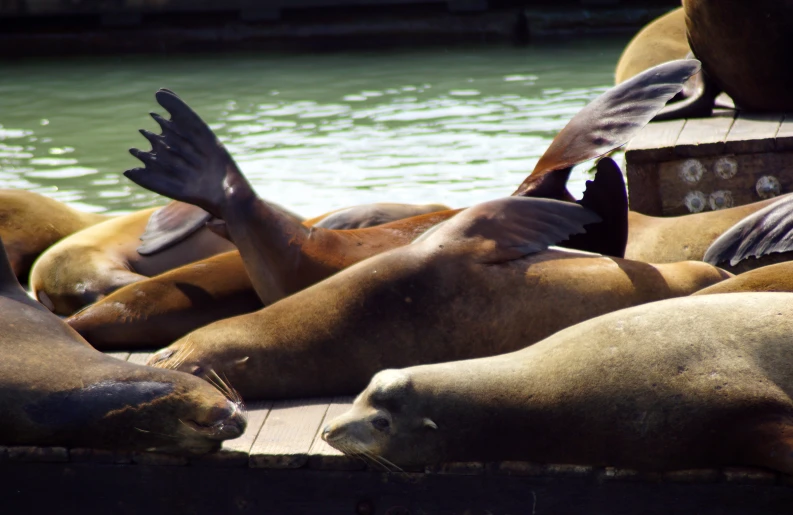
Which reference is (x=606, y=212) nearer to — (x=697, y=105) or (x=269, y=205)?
(x=269, y=205)

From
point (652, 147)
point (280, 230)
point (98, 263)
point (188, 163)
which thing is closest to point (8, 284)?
point (188, 163)

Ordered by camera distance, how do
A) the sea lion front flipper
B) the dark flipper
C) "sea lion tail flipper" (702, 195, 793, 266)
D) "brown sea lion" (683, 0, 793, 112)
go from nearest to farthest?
the sea lion front flipper < "sea lion tail flipper" (702, 195, 793, 266) < "brown sea lion" (683, 0, 793, 112) < the dark flipper

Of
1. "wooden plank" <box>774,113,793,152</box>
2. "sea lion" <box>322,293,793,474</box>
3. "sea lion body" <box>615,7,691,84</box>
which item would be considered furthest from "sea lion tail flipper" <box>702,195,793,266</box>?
"sea lion body" <box>615,7,691,84</box>

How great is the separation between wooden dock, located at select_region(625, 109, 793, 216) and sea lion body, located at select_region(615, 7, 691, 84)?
6.28 feet

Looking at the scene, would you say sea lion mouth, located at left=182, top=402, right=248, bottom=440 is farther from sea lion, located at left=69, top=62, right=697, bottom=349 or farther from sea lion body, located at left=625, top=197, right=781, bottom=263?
sea lion body, located at left=625, top=197, right=781, bottom=263

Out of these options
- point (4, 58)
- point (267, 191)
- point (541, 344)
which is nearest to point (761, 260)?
point (541, 344)

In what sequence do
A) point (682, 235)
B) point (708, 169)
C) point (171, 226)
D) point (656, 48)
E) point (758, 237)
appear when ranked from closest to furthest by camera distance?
point (758, 237), point (682, 235), point (171, 226), point (708, 169), point (656, 48)

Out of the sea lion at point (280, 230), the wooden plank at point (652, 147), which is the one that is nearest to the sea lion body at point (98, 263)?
the sea lion at point (280, 230)

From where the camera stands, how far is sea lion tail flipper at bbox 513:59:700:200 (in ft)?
12.1

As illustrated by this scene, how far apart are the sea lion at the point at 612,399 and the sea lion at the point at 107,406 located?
0.34 meters

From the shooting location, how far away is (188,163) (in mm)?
3873

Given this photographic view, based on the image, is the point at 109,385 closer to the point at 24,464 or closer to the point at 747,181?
the point at 24,464

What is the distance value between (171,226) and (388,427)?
A: 219 centimetres

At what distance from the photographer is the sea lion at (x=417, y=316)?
317 centimetres
